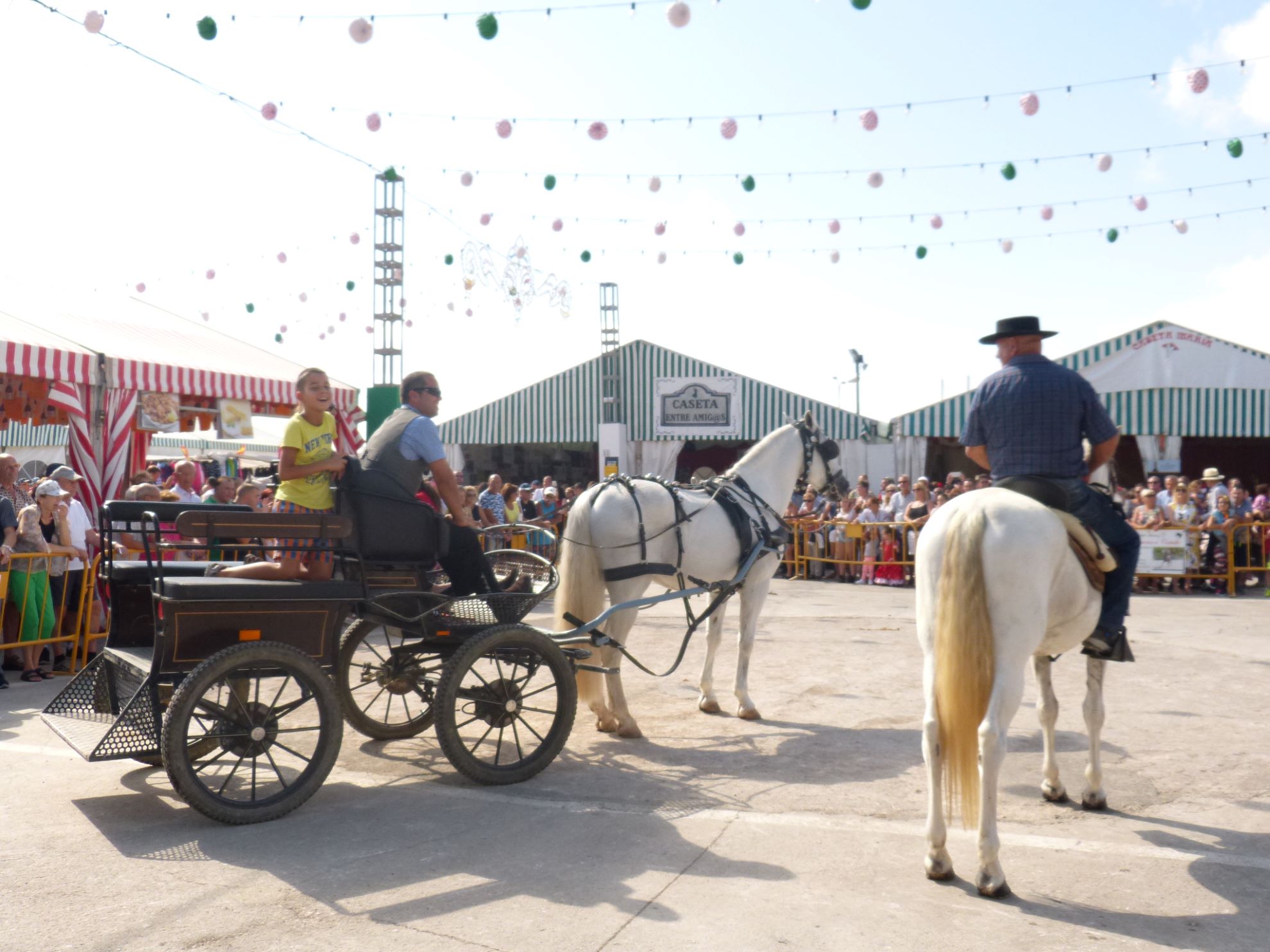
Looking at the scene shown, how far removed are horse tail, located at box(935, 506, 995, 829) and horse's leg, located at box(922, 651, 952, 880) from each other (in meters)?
0.02

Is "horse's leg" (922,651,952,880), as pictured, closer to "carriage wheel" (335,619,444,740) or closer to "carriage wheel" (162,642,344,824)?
"carriage wheel" (335,619,444,740)

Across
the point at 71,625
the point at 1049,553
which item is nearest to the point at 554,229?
the point at 71,625

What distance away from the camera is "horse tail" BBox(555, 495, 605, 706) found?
20.5 feet

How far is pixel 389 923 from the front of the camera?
141 inches

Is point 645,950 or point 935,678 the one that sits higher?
point 935,678

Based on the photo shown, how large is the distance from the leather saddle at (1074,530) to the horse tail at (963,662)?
63 cm

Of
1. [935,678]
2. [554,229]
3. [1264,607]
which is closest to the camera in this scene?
[935,678]

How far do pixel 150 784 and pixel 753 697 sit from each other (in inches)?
164

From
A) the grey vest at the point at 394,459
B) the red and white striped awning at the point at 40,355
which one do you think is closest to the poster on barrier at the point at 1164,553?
the grey vest at the point at 394,459

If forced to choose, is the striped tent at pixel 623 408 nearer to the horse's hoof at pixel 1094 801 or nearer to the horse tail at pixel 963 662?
the horse's hoof at pixel 1094 801

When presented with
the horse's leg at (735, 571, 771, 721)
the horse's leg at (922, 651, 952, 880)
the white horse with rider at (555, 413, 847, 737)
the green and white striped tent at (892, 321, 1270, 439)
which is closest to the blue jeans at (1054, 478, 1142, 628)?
the horse's leg at (922, 651, 952, 880)

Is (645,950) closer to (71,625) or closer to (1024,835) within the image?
(1024,835)

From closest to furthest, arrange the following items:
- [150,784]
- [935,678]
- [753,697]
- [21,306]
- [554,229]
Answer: [935,678] → [150,784] → [753,697] → [21,306] → [554,229]

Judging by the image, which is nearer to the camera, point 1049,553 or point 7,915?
point 7,915
